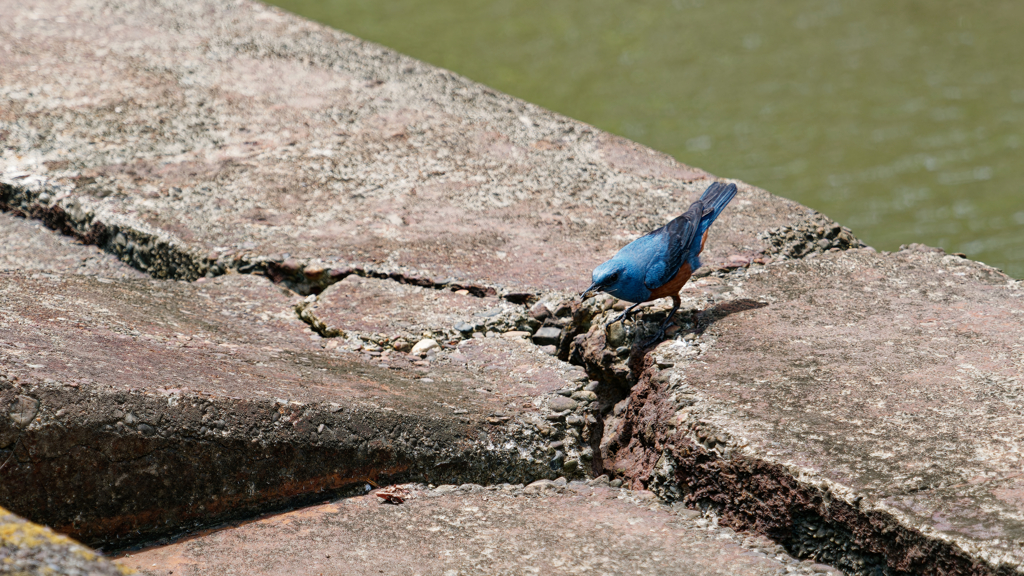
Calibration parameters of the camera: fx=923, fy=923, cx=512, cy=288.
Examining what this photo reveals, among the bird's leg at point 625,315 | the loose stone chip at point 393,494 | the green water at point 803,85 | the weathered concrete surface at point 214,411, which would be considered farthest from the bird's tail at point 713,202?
the green water at point 803,85

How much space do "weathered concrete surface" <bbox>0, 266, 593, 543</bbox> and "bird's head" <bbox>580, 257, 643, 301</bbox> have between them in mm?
216

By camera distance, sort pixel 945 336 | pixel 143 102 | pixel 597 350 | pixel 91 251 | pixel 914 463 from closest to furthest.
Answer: pixel 914 463 < pixel 945 336 < pixel 597 350 < pixel 91 251 < pixel 143 102

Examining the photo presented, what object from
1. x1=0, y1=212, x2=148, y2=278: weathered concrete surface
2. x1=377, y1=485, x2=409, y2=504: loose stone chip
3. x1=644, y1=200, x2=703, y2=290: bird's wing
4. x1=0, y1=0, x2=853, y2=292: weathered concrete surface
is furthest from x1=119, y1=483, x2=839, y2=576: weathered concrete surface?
x1=0, y1=212, x2=148, y2=278: weathered concrete surface

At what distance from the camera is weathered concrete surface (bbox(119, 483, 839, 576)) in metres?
1.57

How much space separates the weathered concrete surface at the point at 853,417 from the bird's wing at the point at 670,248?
158mm

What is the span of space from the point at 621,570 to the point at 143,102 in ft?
8.56

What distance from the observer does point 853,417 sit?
5.99 ft

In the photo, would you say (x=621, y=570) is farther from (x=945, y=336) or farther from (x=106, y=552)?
(x=945, y=336)

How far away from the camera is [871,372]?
6.48 ft

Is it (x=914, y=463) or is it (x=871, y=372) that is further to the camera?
(x=871, y=372)

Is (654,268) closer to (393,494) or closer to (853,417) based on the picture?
(853,417)

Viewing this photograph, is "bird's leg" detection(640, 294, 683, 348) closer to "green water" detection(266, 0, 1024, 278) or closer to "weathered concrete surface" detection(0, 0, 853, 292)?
"weathered concrete surface" detection(0, 0, 853, 292)

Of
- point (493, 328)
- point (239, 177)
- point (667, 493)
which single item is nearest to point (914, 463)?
point (667, 493)

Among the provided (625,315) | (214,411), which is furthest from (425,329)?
(214,411)
